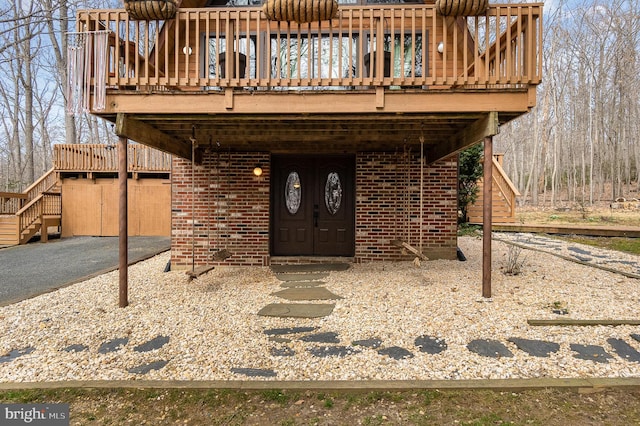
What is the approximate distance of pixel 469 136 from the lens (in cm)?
460

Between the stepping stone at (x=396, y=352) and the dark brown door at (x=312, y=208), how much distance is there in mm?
4001

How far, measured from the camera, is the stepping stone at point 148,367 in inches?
107

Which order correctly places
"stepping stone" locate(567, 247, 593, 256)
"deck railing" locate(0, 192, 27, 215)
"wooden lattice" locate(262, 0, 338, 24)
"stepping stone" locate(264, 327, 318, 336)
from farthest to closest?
1. "deck railing" locate(0, 192, 27, 215)
2. "stepping stone" locate(567, 247, 593, 256)
3. "wooden lattice" locate(262, 0, 338, 24)
4. "stepping stone" locate(264, 327, 318, 336)

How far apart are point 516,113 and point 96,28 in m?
5.11

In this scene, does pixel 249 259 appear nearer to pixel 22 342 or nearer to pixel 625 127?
pixel 22 342

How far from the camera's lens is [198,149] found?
634 cm

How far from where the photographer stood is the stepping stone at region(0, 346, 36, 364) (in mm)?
2928

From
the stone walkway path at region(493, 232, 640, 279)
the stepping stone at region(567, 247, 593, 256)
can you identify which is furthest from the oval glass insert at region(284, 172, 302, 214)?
the stepping stone at region(567, 247, 593, 256)

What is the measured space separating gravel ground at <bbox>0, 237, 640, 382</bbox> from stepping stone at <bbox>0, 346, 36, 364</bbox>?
0.02m

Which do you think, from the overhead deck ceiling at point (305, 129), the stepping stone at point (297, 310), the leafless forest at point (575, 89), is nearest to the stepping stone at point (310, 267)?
the stepping stone at point (297, 310)

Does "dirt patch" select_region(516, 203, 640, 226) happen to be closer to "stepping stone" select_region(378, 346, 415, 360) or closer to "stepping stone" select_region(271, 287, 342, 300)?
"stepping stone" select_region(271, 287, 342, 300)

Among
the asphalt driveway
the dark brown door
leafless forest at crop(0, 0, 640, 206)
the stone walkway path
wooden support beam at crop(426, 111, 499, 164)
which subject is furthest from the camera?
leafless forest at crop(0, 0, 640, 206)

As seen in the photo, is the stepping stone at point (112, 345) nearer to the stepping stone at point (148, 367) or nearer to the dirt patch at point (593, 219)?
the stepping stone at point (148, 367)

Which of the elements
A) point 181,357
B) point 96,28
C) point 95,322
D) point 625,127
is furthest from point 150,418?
point 625,127
